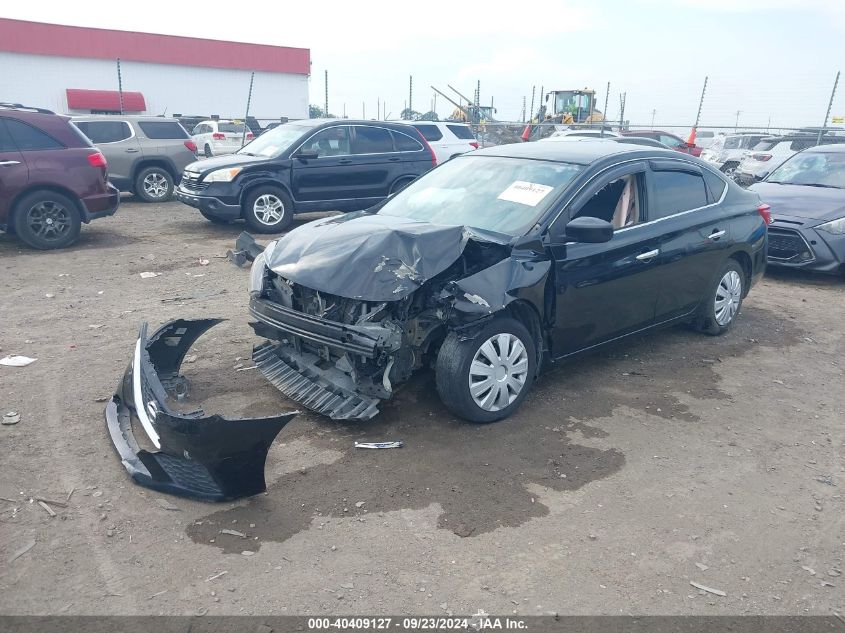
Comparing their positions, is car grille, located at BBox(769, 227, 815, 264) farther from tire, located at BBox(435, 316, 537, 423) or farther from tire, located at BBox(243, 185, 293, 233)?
tire, located at BBox(243, 185, 293, 233)

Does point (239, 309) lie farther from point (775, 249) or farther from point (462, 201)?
point (775, 249)

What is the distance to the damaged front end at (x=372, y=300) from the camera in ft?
13.4

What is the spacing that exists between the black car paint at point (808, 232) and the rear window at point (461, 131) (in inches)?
328

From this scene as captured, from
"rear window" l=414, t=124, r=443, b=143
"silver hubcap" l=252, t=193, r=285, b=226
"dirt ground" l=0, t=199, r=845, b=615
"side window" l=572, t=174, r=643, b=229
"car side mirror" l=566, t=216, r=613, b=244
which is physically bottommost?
"dirt ground" l=0, t=199, r=845, b=615

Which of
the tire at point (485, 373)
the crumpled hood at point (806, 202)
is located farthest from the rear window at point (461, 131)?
the tire at point (485, 373)

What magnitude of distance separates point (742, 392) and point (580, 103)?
27.8m

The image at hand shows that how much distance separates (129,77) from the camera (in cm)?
3847

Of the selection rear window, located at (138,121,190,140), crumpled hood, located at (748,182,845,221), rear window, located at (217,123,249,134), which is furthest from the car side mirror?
rear window, located at (217,123,249,134)

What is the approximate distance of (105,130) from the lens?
14.0 m

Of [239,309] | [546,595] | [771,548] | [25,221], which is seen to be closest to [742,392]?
[771,548]

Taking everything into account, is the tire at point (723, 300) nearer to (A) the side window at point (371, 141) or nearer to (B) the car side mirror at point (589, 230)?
(B) the car side mirror at point (589, 230)

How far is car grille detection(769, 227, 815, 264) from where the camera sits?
8461mm

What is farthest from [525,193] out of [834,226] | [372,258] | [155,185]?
[155,185]

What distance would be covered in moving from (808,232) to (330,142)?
7.24m
